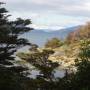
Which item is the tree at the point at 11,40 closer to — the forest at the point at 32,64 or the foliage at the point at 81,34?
the forest at the point at 32,64

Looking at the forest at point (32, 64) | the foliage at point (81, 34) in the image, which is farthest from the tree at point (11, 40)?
the foliage at point (81, 34)

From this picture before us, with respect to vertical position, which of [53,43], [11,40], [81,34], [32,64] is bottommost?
[53,43]

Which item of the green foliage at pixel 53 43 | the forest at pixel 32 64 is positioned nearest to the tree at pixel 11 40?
the forest at pixel 32 64

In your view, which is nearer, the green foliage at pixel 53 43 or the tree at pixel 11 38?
the tree at pixel 11 38

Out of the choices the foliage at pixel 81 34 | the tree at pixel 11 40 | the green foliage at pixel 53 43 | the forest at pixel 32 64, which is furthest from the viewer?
the foliage at pixel 81 34

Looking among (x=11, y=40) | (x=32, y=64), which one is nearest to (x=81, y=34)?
(x=32, y=64)

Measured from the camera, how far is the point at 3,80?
13141 mm

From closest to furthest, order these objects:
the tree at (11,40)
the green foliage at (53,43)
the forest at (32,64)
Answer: the forest at (32,64) < the tree at (11,40) < the green foliage at (53,43)

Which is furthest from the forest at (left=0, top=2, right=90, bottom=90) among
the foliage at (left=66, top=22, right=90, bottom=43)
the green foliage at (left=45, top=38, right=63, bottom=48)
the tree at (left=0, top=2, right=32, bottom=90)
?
the foliage at (left=66, top=22, right=90, bottom=43)

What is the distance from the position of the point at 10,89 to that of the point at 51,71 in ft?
48.7

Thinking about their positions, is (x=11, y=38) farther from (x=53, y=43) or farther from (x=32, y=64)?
(x=53, y=43)

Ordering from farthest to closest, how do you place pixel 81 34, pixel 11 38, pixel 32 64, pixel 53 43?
pixel 81 34 → pixel 53 43 → pixel 32 64 → pixel 11 38

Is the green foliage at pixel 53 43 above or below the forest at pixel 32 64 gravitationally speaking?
below

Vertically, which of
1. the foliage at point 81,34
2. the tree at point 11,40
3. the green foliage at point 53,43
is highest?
the tree at point 11,40
